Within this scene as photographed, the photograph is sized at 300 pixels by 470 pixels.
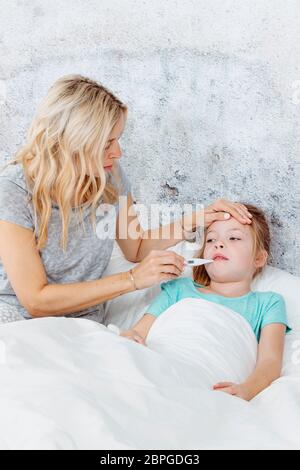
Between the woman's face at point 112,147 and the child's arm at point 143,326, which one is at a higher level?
the woman's face at point 112,147

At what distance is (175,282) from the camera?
7.14 ft

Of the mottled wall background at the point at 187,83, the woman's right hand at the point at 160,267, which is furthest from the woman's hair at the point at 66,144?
the mottled wall background at the point at 187,83

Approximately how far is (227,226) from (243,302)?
8.9 inches

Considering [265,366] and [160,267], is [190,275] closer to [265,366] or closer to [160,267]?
[160,267]

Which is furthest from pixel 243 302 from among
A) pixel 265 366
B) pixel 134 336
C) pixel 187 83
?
pixel 187 83

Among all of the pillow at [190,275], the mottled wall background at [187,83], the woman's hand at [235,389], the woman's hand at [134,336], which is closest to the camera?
the woman's hand at [235,389]

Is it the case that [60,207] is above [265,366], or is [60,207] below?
above

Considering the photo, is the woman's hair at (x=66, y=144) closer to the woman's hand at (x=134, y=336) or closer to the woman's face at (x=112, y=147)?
the woman's face at (x=112, y=147)

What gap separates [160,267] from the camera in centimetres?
196

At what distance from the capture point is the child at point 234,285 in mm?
2016

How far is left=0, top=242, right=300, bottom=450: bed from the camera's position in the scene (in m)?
1.32

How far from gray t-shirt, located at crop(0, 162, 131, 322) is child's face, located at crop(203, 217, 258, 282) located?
0.31m

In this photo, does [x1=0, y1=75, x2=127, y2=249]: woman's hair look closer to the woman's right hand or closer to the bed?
the woman's right hand

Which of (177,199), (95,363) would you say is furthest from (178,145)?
(95,363)
